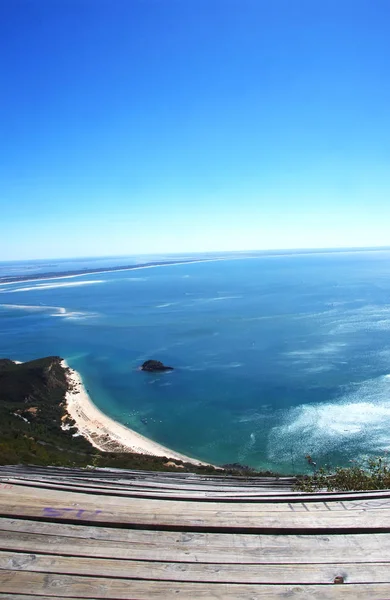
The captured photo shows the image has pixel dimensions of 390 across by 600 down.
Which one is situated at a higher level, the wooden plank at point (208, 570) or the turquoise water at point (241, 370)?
the wooden plank at point (208, 570)

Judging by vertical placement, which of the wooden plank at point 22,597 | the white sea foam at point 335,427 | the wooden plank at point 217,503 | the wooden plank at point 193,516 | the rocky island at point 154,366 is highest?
the wooden plank at point 22,597

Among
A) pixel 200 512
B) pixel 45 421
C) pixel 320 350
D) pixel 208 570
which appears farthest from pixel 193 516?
pixel 320 350

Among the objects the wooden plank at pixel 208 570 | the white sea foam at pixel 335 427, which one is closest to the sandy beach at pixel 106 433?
the white sea foam at pixel 335 427

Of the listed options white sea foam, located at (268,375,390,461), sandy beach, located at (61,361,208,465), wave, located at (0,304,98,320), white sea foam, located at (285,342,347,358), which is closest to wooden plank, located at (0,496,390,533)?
sandy beach, located at (61,361,208,465)

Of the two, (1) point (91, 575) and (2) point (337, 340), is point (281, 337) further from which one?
(1) point (91, 575)

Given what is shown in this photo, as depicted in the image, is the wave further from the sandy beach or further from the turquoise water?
the sandy beach

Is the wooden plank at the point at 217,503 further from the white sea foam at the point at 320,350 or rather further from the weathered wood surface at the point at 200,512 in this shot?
the white sea foam at the point at 320,350
